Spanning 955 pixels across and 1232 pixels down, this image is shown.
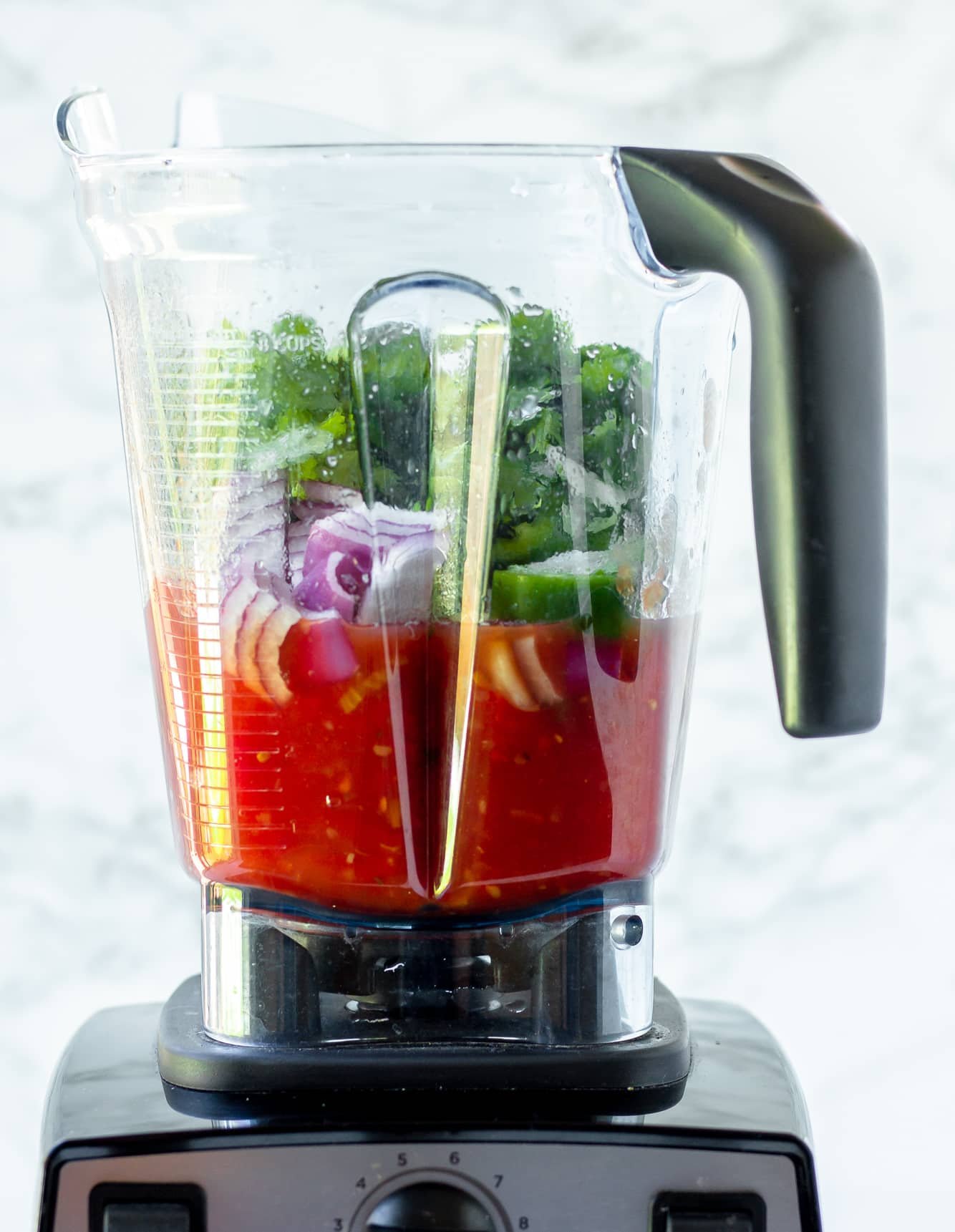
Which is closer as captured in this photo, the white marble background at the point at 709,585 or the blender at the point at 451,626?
the blender at the point at 451,626

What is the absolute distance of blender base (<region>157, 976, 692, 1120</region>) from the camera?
2.03ft

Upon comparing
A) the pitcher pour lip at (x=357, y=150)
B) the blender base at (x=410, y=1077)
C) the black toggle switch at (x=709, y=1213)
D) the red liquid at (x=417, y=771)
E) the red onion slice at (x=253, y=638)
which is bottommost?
the black toggle switch at (x=709, y=1213)

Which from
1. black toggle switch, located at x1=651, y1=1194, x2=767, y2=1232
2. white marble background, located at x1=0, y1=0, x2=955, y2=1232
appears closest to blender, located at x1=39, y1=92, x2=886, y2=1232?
black toggle switch, located at x1=651, y1=1194, x2=767, y2=1232

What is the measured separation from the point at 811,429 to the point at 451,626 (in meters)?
0.17

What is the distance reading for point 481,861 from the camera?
2.06ft

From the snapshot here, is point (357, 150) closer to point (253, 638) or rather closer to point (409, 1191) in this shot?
point (253, 638)

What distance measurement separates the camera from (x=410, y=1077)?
62 centimetres

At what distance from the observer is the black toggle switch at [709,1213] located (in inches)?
23.3

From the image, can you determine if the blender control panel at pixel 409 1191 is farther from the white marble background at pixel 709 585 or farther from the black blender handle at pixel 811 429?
the white marble background at pixel 709 585

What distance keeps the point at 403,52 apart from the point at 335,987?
685 millimetres

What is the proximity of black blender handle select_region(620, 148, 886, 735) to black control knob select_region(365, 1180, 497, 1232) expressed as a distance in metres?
0.23

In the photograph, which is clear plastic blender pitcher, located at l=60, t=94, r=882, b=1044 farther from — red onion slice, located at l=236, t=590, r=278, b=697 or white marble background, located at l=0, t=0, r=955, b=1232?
white marble background, located at l=0, t=0, r=955, b=1232

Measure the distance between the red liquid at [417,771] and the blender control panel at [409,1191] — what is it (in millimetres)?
101

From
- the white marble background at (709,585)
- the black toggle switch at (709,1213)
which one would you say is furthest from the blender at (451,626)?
the white marble background at (709,585)
